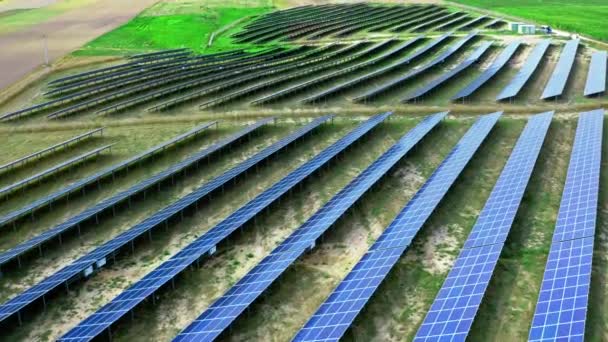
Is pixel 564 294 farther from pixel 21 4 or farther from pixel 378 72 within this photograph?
pixel 21 4

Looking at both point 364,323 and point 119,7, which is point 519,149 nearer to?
point 364,323

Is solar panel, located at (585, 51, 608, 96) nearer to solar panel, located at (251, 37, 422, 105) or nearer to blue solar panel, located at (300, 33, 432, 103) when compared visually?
blue solar panel, located at (300, 33, 432, 103)

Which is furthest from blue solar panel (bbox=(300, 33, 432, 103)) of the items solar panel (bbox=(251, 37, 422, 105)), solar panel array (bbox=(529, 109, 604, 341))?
solar panel array (bbox=(529, 109, 604, 341))

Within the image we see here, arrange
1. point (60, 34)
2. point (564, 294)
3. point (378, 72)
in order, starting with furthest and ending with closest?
point (60, 34) → point (378, 72) → point (564, 294)

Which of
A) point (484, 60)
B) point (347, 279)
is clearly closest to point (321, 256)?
point (347, 279)

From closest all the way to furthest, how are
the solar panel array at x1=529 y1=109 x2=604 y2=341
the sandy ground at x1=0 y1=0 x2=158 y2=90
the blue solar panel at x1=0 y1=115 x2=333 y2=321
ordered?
the solar panel array at x1=529 y1=109 x2=604 y2=341 < the blue solar panel at x1=0 y1=115 x2=333 y2=321 < the sandy ground at x1=0 y1=0 x2=158 y2=90

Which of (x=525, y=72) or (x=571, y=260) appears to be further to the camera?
(x=525, y=72)

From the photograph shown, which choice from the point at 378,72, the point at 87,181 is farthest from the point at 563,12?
the point at 87,181
